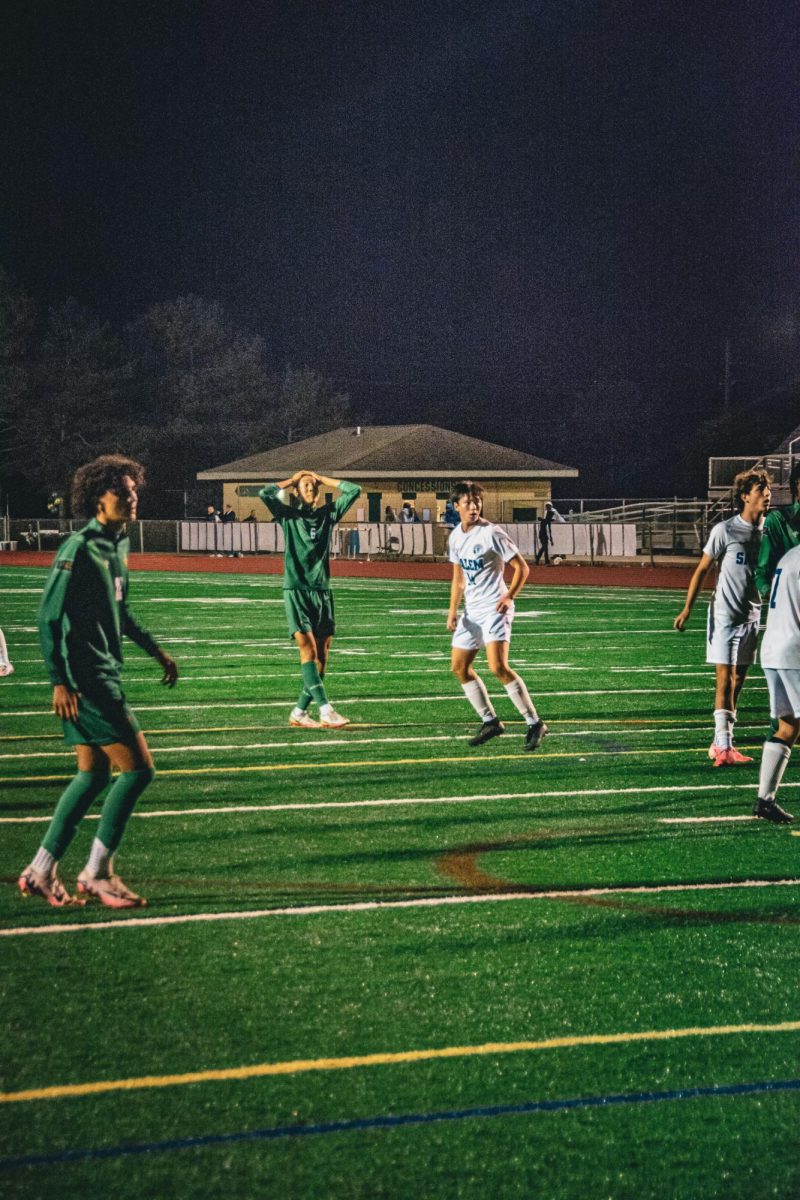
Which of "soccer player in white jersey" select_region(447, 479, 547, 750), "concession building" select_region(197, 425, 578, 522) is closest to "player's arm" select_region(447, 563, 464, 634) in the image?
"soccer player in white jersey" select_region(447, 479, 547, 750)

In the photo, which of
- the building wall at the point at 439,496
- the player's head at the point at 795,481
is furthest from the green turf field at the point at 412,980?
the building wall at the point at 439,496

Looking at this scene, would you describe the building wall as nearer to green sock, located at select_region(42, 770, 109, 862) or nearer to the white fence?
the white fence

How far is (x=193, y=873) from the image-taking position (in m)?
8.16

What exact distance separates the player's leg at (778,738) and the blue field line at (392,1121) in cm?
357

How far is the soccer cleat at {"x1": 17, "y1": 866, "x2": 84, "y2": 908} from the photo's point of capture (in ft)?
24.3

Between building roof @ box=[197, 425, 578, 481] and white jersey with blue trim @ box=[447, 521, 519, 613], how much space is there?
54.2 meters

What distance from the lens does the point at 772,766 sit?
9.28 meters

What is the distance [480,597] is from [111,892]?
5788 millimetres

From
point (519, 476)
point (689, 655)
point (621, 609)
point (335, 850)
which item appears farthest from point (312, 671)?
point (519, 476)

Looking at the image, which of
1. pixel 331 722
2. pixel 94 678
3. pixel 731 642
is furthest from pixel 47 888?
pixel 331 722

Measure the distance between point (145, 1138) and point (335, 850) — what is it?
394 cm

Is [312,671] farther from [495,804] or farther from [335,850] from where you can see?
[335,850]

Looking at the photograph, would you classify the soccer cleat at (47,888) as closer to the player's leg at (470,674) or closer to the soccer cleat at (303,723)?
the player's leg at (470,674)

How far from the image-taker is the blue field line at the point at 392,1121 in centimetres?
465
